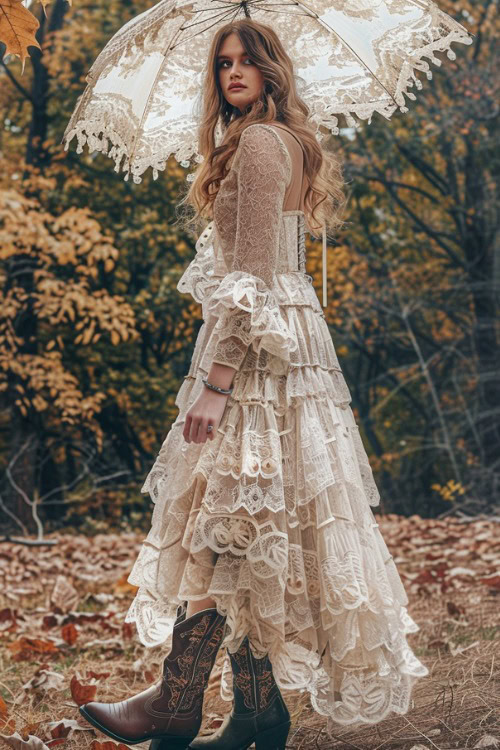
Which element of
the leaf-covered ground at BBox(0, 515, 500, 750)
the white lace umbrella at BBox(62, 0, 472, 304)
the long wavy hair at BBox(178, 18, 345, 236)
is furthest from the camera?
the white lace umbrella at BBox(62, 0, 472, 304)

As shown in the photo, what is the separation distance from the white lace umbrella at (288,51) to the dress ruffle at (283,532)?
0.71m

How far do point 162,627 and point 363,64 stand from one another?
176 centimetres

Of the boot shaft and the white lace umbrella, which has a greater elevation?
the white lace umbrella

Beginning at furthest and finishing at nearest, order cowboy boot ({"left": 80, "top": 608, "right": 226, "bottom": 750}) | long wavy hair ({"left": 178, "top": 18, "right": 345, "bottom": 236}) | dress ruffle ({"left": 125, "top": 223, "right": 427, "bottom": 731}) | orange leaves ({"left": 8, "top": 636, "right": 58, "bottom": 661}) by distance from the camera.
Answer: orange leaves ({"left": 8, "top": 636, "right": 58, "bottom": 661}) < long wavy hair ({"left": 178, "top": 18, "right": 345, "bottom": 236}) < cowboy boot ({"left": 80, "top": 608, "right": 226, "bottom": 750}) < dress ruffle ({"left": 125, "top": 223, "right": 427, "bottom": 731})

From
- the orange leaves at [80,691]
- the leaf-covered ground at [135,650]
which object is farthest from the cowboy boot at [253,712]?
the orange leaves at [80,691]

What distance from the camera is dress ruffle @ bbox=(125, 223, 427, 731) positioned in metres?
1.94

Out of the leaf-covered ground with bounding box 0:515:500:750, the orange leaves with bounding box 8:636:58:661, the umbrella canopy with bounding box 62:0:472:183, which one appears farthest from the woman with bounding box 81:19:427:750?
the orange leaves with bounding box 8:636:58:661

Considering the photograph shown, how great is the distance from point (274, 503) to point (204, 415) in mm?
262

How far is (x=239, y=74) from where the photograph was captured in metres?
2.16

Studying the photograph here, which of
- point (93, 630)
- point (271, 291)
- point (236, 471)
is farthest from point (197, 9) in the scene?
point (93, 630)

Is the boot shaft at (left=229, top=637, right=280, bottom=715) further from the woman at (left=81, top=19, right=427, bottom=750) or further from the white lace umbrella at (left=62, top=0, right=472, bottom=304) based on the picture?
the white lace umbrella at (left=62, top=0, right=472, bottom=304)

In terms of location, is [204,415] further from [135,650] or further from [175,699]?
[135,650]

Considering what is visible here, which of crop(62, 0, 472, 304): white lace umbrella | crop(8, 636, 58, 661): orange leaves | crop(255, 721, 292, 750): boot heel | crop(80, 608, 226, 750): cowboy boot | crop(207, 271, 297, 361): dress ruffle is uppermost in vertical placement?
crop(62, 0, 472, 304): white lace umbrella

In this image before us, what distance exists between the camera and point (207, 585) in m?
1.99
